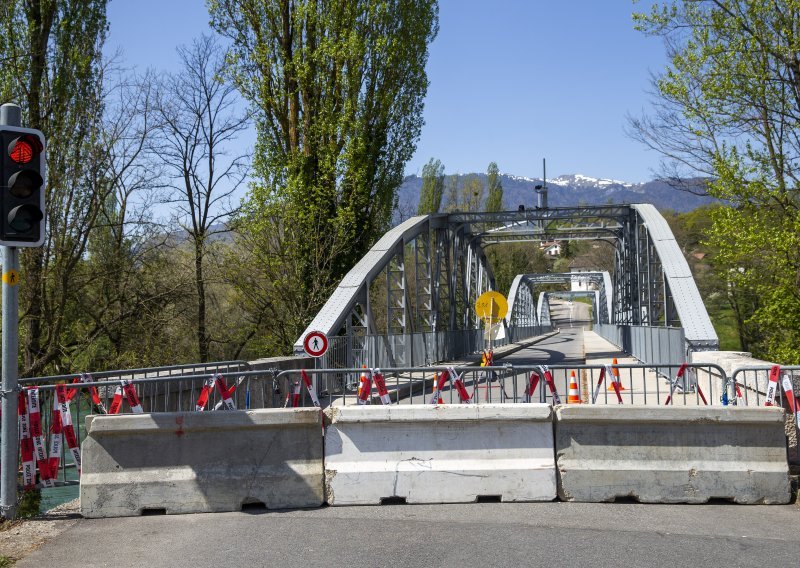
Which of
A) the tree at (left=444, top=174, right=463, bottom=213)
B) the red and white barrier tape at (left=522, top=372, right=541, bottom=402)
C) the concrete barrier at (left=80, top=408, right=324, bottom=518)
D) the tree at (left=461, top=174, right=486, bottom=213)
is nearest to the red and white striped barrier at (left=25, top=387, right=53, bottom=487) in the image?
the concrete barrier at (left=80, top=408, right=324, bottom=518)

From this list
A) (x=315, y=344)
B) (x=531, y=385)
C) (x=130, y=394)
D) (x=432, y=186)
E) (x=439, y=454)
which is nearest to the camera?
(x=439, y=454)

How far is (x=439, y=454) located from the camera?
7684 millimetres

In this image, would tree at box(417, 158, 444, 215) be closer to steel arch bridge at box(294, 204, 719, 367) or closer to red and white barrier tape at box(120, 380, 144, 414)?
steel arch bridge at box(294, 204, 719, 367)

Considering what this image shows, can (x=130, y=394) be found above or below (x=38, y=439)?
above

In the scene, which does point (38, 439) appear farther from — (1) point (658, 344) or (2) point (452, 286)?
(2) point (452, 286)

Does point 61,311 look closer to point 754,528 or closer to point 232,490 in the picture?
Answer: point 232,490

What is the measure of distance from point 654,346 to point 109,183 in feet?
50.9

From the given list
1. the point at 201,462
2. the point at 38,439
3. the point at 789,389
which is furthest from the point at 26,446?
the point at 789,389

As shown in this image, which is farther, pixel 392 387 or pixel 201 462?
pixel 392 387

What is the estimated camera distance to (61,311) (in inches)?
819

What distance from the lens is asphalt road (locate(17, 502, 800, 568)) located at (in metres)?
5.82

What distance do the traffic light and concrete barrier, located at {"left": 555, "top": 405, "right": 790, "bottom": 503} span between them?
4884 mm

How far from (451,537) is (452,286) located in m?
30.5

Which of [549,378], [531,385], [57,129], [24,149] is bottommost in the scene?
[531,385]
